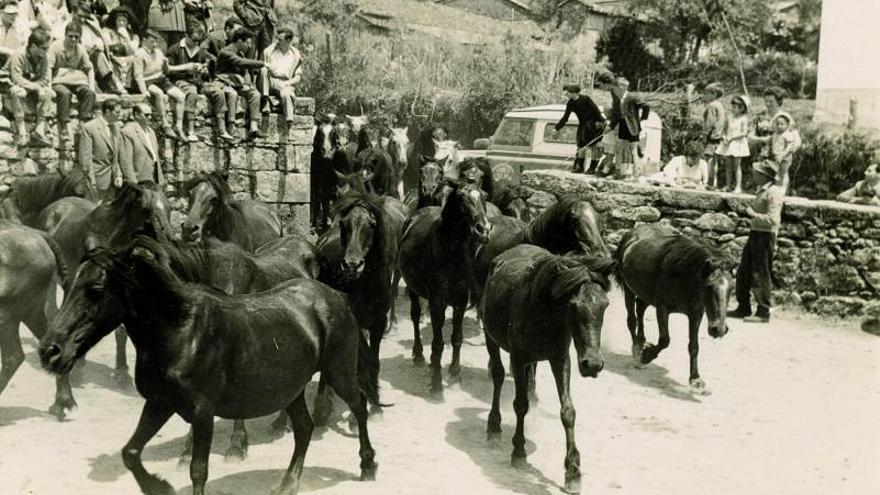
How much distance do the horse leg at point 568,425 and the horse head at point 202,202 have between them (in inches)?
135

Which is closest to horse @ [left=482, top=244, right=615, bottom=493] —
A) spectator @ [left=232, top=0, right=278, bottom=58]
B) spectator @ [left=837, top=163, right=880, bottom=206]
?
spectator @ [left=837, top=163, right=880, bottom=206]

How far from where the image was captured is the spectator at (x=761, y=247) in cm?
1267

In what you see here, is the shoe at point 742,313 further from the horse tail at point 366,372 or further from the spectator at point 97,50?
the spectator at point 97,50

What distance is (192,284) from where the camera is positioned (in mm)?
5609

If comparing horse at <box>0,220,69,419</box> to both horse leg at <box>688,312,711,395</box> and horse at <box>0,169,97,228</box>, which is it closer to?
horse at <box>0,169,97,228</box>

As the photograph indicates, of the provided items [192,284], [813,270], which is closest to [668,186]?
[813,270]

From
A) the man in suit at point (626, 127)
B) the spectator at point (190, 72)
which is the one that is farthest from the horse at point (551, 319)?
the spectator at point (190, 72)

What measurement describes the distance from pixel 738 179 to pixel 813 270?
2182mm

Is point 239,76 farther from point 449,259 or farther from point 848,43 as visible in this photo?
point 848,43

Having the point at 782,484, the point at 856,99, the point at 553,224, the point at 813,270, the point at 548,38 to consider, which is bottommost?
the point at 782,484

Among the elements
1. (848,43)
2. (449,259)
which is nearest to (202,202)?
(449,259)

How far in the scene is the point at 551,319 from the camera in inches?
274

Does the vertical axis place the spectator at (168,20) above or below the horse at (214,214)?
above

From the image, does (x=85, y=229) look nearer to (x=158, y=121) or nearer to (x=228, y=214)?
(x=228, y=214)
